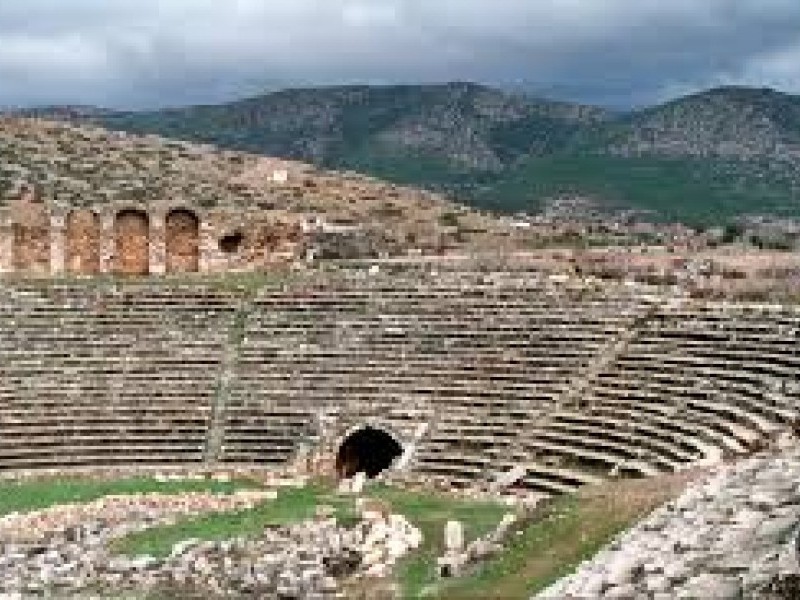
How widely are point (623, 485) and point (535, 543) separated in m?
4.47

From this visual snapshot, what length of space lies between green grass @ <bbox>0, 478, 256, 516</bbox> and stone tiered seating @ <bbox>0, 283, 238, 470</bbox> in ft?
6.82

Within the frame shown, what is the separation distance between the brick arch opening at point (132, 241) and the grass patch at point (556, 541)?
27188 mm

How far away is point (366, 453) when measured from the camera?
37.7 metres

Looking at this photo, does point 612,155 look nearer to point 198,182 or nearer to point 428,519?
point 198,182

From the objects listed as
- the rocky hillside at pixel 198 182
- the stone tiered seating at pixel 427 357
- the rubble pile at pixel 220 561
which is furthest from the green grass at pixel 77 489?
the rocky hillside at pixel 198 182

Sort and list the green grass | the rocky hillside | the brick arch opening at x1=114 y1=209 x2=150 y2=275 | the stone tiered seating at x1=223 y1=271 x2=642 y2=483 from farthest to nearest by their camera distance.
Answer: the rocky hillside, the brick arch opening at x1=114 y1=209 x2=150 y2=275, the stone tiered seating at x1=223 y1=271 x2=642 y2=483, the green grass

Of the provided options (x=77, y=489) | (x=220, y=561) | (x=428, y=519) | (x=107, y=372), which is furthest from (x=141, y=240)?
(x=220, y=561)

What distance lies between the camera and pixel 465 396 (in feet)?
121

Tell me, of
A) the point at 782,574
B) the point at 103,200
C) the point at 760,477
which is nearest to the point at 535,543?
the point at 760,477

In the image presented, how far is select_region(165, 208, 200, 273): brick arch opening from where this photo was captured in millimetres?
50469

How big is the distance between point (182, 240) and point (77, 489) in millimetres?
18381

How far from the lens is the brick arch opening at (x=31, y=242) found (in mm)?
49562

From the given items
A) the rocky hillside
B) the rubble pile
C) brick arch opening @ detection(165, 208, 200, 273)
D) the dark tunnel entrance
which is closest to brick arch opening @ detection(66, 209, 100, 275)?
brick arch opening @ detection(165, 208, 200, 273)

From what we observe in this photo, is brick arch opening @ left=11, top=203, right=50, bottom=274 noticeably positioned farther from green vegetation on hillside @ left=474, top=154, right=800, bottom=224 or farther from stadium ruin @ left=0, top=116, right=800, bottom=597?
green vegetation on hillside @ left=474, top=154, right=800, bottom=224
